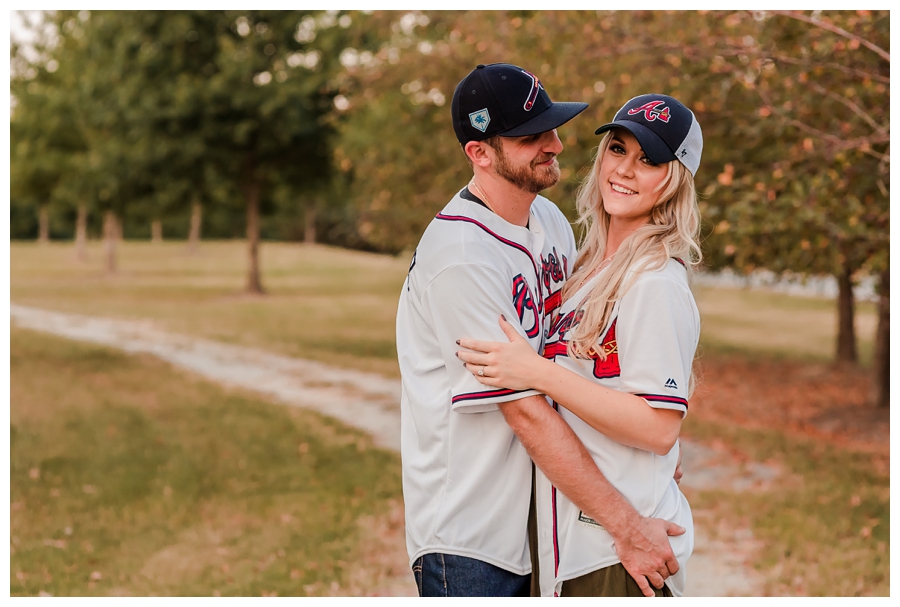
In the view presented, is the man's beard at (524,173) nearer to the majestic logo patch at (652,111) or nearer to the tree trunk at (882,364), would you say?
the majestic logo patch at (652,111)

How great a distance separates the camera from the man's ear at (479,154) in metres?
2.66

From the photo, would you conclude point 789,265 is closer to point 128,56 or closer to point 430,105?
point 430,105

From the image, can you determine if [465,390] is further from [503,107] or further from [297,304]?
[297,304]

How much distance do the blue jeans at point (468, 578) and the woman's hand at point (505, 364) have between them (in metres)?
0.59

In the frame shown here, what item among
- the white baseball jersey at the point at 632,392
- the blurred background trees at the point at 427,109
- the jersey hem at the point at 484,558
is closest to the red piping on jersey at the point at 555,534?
the white baseball jersey at the point at 632,392

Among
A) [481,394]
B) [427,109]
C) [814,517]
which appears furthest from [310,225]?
[481,394]

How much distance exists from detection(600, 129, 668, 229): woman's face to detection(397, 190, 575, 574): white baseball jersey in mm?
293

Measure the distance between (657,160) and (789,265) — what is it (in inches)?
231

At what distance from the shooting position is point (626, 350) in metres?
2.38

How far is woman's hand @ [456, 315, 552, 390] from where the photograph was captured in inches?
93.4

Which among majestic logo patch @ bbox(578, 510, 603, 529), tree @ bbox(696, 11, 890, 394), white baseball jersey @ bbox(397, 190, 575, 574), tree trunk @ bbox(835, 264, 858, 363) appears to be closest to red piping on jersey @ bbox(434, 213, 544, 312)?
white baseball jersey @ bbox(397, 190, 575, 574)

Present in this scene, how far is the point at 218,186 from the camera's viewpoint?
74.5 feet

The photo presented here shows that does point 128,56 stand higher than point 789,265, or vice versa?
point 128,56

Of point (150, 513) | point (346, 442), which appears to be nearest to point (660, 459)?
point (150, 513)
